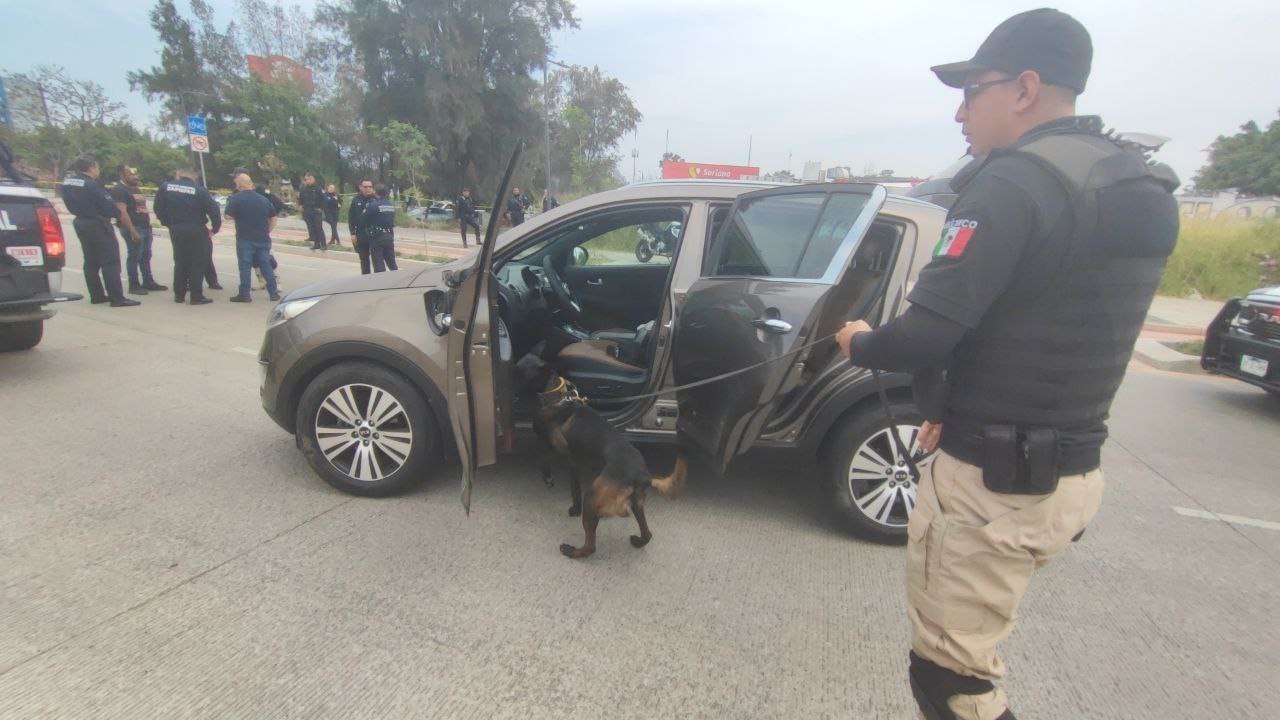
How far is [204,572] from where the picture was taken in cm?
257

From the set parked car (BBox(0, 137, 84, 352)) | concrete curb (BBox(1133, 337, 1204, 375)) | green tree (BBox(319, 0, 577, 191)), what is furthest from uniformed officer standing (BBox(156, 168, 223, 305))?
green tree (BBox(319, 0, 577, 191))

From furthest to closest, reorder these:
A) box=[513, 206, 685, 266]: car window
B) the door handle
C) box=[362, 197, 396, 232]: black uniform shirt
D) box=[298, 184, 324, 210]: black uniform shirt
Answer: box=[298, 184, 324, 210]: black uniform shirt < box=[362, 197, 396, 232]: black uniform shirt < box=[513, 206, 685, 266]: car window < the door handle

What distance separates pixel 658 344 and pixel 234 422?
121 inches

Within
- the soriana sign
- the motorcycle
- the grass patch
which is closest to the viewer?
the motorcycle

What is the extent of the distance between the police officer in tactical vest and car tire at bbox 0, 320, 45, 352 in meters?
7.16

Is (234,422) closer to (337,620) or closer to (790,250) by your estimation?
(337,620)

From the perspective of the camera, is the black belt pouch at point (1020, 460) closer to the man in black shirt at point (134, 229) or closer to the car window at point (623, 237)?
the car window at point (623, 237)

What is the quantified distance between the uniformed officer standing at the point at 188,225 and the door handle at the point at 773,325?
7865mm

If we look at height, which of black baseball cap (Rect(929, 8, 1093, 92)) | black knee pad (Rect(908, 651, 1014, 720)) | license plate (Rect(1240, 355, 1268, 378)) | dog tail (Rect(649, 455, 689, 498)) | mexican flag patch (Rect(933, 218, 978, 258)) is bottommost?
license plate (Rect(1240, 355, 1268, 378))

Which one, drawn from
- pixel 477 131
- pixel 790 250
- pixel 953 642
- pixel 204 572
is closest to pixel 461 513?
pixel 204 572

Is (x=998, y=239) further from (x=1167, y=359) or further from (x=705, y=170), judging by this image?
(x=705, y=170)

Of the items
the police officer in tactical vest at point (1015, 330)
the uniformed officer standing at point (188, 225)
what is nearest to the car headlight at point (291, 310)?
the police officer in tactical vest at point (1015, 330)

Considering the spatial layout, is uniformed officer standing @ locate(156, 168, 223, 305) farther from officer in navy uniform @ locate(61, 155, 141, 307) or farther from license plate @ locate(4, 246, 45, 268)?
license plate @ locate(4, 246, 45, 268)

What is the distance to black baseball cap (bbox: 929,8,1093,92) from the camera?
134 centimetres
